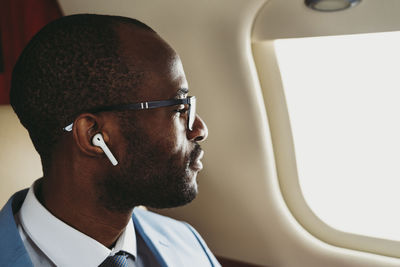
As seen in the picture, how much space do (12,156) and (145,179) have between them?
66cm

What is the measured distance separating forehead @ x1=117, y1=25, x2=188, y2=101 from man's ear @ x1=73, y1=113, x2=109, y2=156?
14cm

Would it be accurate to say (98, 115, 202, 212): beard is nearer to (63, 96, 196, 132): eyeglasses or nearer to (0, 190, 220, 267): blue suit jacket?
(63, 96, 196, 132): eyeglasses

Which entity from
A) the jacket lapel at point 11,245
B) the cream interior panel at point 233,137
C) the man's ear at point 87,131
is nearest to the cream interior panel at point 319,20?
the cream interior panel at point 233,137

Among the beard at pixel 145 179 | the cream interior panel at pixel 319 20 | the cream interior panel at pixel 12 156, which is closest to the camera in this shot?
the beard at pixel 145 179

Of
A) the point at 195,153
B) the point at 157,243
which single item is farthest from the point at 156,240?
the point at 195,153

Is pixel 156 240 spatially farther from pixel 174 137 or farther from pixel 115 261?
pixel 174 137

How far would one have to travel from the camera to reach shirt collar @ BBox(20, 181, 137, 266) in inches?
49.9

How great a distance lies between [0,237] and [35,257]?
105mm

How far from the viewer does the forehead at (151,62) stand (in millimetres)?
1235

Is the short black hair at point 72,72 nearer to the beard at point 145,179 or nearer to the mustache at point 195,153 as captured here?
the beard at point 145,179

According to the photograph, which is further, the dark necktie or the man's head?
the dark necktie

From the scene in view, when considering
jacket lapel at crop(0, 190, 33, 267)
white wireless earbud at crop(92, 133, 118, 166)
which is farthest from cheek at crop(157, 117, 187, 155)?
jacket lapel at crop(0, 190, 33, 267)

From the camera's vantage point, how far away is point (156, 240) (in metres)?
1.55

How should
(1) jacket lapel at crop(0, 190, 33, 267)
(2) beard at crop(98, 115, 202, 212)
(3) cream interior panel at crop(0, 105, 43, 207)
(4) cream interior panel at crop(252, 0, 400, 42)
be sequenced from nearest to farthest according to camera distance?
1. (1) jacket lapel at crop(0, 190, 33, 267)
2. (2) beard at crop(98, 115, 202, 212)
3. (4) cream interior panel at crop(252, 0, 400, 42)
4. (3) cream interior panel at crop(0, 105, 43, 207)
